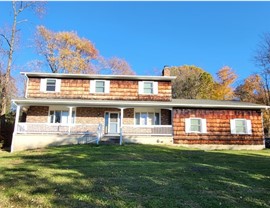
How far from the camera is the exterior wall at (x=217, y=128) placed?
1853 cm

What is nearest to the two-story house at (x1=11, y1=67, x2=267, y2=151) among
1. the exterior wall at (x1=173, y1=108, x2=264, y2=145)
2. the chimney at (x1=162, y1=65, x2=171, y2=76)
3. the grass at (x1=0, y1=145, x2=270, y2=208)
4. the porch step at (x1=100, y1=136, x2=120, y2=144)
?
the exterior wall at (x1=173, y1=108, x2=264, y2=145)

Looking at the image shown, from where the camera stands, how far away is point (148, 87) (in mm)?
20562

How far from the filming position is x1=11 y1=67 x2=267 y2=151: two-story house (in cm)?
1727

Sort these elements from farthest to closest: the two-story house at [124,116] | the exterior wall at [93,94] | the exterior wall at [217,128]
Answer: the exterior wall at [93,94], the exterior wall at [217,128], the two-story house at [124,116]

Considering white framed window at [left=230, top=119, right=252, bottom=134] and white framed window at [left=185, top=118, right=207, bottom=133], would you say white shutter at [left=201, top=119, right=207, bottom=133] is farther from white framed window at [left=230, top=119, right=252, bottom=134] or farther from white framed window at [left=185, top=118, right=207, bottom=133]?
white framed window at [left=230, top=119, right=252, bottom=134]

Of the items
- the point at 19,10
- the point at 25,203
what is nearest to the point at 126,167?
the point at 25,203

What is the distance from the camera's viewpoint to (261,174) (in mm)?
8539

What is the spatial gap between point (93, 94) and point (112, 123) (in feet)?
9.18

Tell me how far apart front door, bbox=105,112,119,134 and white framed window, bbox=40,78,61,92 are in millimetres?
4621

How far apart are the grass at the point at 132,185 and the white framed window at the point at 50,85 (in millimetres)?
11287

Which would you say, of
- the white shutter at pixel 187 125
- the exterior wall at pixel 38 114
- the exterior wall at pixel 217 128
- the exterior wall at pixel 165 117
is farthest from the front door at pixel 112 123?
the white shutter at pixel 187 125

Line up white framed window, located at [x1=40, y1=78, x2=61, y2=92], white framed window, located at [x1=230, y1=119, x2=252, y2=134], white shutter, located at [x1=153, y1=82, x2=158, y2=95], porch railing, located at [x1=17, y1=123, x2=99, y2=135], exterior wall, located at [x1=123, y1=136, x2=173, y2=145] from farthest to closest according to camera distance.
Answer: white shutter, located at [x1=153, y1=82, x2=158, y2=95]
white framed window, located at [x1=40, y1=78, x2=61, y2=92]
white framed window, located at [x1=230, y1=119, x2=252, y2=134]
exterior wall, located at [x1=123, y1=136, x2=173, y2=145]
porch railing, located at [x1=17, y1=123, x2=99, y2=135]

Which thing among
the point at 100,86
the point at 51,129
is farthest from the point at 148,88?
the point at 51,129

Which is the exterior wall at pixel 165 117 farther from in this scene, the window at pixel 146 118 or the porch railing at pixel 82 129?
the porch railing at pixel 82 129
